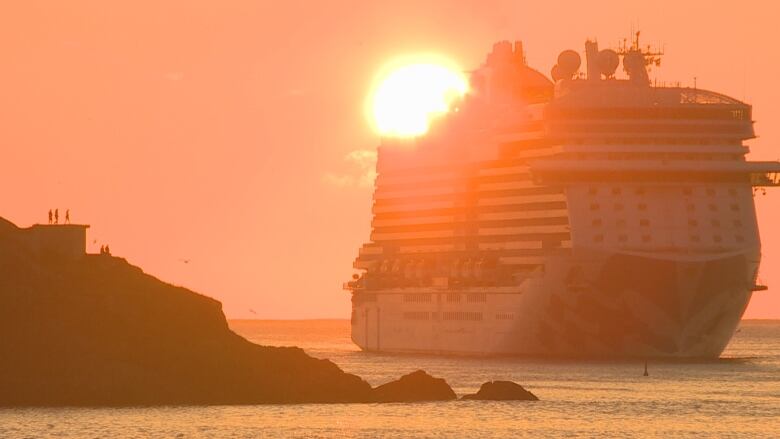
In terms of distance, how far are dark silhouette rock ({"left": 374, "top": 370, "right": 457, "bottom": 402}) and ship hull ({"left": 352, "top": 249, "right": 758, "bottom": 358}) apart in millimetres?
25728

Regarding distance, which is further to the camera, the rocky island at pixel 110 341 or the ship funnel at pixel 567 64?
the ship funnel at pixel 567 64

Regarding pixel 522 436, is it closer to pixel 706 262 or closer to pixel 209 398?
pixel 209 398

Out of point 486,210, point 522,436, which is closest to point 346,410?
point 522,436

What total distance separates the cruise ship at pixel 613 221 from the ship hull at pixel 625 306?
0.26ft

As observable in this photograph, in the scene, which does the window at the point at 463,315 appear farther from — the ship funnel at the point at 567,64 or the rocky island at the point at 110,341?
the rocky island at the point at 110,341

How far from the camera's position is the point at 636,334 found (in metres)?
116

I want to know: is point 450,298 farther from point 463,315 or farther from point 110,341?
point 110,341

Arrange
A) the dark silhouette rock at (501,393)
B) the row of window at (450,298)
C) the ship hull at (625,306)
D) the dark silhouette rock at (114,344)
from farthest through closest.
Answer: the row of window at (450,298)
the ship hull at (625,306)
the dark silhouette rock at (501,393)
the dark silhouette rock at (114,344)

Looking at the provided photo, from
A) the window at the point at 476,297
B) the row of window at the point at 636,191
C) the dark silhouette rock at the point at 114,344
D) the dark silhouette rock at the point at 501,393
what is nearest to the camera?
the dark silhouette rock at the point at 114,344

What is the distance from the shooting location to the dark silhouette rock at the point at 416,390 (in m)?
89.2

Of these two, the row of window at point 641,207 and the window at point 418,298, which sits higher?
the row of window at point 641,207

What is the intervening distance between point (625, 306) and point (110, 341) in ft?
138

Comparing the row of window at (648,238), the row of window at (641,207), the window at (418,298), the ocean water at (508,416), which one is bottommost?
the ocean water at (508,416)

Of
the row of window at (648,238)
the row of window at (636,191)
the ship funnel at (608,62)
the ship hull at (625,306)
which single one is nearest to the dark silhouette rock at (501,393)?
the ship hull at (625,306)
